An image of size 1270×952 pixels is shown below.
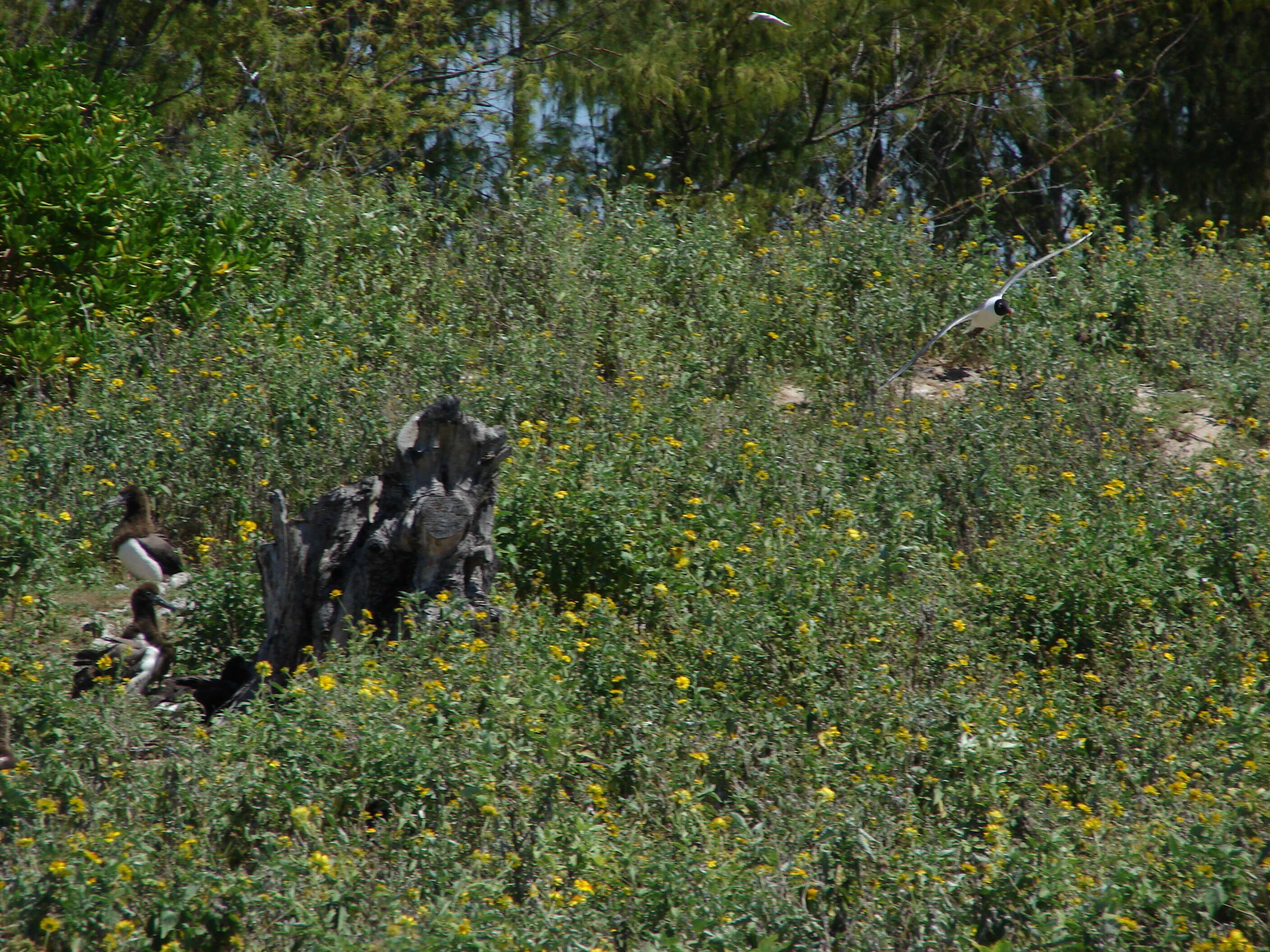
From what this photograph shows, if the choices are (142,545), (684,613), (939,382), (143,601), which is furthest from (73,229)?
(939,382)

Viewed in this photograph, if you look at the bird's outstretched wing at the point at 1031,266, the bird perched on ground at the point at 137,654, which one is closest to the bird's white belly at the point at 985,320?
the bird's outstretched wing at the point at 1031,266

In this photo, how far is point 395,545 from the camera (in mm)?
4828

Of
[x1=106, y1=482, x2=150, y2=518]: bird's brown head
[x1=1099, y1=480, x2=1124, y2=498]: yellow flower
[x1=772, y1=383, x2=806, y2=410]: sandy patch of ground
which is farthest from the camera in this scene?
[x1=772, y1=383, x2=806, y2=410]: sandy patch of ground

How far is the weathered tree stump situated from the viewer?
188 inches

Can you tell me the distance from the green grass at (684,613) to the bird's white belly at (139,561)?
0.21m

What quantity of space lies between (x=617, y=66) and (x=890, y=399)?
18.3 ft

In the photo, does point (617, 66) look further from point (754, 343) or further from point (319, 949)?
point (319, 949)

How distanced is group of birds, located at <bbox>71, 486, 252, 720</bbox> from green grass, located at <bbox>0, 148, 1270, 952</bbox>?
16cm

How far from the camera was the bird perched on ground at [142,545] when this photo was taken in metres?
5.09

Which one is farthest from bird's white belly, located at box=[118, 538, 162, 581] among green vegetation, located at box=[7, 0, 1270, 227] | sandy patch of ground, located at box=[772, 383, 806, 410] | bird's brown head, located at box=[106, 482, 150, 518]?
green vegetation, located at box=[7, 0, 1270, 227]

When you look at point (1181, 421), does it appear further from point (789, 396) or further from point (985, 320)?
point (789, 396)

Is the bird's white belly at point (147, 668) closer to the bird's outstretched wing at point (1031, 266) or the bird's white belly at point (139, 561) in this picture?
the bird's white belly at point (139, 561)

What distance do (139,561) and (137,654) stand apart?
0.59 metres

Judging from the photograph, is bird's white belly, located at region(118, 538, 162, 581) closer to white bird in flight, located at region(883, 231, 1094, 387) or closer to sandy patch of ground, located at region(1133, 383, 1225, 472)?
white bird in flight, located at region(883, 231, 1094, 387)
